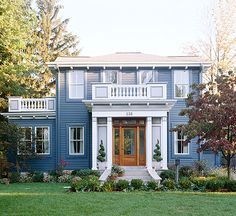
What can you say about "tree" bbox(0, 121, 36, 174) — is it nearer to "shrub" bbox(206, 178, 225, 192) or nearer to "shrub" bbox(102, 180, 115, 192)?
"shrub" bbox(102, 180, 115, 192)

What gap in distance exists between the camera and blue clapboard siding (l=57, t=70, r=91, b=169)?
26641 millimetres

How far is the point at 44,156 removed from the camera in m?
26.9

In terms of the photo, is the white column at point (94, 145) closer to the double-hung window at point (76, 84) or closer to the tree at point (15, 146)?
the double-hung window at point (76, 84)

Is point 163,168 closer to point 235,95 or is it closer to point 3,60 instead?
point 235,95

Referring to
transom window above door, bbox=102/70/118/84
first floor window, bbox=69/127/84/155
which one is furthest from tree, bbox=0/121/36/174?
transom window above door, bbox=102/70/118/84

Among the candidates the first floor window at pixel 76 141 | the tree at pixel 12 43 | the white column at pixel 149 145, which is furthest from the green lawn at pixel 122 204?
the tree at pixel 12 43

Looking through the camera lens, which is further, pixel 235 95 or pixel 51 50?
pixel 51 50

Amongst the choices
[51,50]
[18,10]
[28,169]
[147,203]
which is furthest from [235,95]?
[51,50]

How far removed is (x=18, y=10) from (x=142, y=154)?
1299 centimetres

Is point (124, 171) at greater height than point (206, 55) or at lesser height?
lesser

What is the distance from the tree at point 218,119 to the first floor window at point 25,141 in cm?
1061

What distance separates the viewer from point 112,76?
88.7 ft

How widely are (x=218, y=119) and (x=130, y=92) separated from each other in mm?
8128

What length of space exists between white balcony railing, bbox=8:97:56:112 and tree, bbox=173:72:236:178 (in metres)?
11.0
